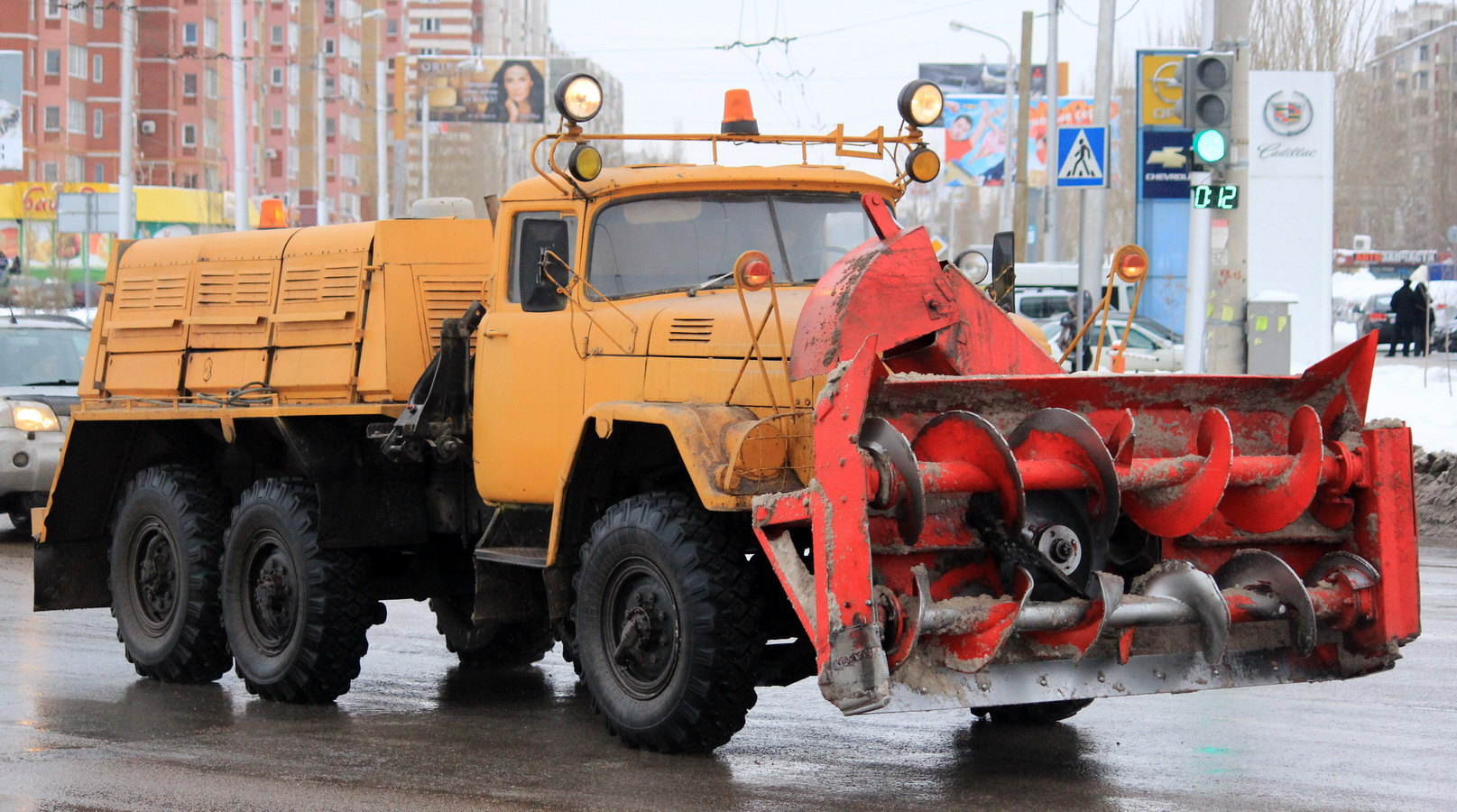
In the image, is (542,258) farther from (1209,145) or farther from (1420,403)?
(1420,403)

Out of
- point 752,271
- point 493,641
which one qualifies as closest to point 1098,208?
point 493,641

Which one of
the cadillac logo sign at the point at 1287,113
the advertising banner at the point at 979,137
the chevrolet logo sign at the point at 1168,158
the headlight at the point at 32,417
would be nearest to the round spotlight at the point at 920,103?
the chevrolet logo sign at the point at 1168,158

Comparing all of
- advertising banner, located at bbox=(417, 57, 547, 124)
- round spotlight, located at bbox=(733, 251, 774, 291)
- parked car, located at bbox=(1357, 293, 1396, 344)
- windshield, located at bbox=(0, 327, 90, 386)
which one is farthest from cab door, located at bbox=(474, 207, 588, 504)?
advertising banner, located at bbox=(417, 57, 547, 124)

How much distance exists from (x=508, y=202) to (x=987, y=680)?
326 centimetres

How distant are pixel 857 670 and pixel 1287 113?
2250cm

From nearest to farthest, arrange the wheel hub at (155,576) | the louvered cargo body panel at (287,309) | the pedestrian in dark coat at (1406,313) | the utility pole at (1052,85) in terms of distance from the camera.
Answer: the louvered cargo body panel at (287,309)
the wheel hub at (155,576)
the utility pole at (1052,85)
the pedestrian in dark coat at (1406,313)

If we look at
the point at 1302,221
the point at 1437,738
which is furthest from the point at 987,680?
the point at 1302,221

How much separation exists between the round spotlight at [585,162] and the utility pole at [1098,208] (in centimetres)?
1408

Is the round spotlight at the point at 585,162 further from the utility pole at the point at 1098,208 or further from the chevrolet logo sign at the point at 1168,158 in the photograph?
the utility pole at the point at 1098,208

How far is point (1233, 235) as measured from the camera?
17.6 metres

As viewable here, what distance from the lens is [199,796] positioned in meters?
6.63

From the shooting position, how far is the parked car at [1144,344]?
102 feet

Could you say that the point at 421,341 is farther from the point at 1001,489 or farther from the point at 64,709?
the point at 1001,489

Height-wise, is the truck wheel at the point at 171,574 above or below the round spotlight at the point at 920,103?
below
